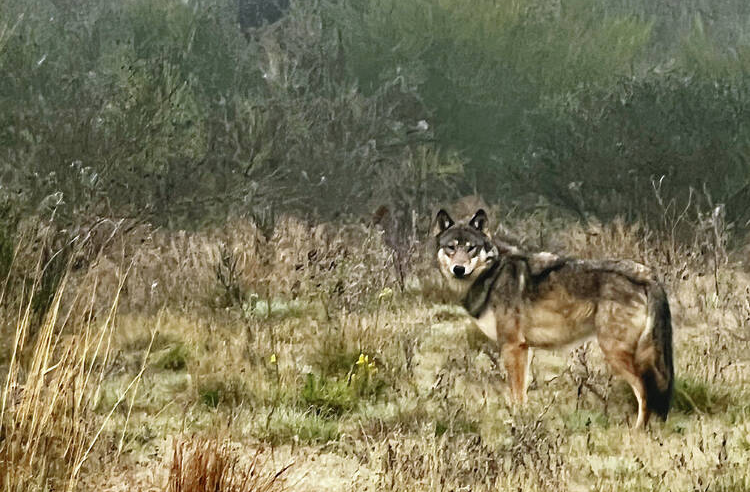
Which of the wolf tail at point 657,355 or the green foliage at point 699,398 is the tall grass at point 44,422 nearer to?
the wolf tail at point 657,355

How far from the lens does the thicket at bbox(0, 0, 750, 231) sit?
12914mm

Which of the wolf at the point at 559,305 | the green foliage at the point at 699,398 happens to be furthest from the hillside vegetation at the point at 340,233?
the wolf at the point at 559,305

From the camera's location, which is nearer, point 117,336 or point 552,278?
point 552,278

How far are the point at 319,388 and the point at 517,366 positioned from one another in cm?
118

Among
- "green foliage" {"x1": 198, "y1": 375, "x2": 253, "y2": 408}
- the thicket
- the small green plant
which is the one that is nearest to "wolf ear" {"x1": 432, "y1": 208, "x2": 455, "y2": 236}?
"green foliage" {"x1": 198, "y1": 375, "x2": 253, "y2": 408}

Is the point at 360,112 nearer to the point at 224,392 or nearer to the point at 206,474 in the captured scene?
the point at 224,392

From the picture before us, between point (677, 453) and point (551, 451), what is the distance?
0.63m

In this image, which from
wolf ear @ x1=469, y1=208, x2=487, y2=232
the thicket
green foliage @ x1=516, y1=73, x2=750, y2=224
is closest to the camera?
wolf ear @ x1=469, y1=208, x2=487, y2=232

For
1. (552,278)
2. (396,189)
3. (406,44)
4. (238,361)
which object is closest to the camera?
(552,278)

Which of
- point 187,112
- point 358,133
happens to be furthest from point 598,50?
point 187,112

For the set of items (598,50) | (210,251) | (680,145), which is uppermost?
(598,50)

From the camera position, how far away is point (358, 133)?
53.9 feet

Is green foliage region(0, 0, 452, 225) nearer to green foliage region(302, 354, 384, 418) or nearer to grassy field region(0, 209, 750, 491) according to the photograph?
grassy field region(0, 209, 750, 491)

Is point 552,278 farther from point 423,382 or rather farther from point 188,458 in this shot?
point 188,458
